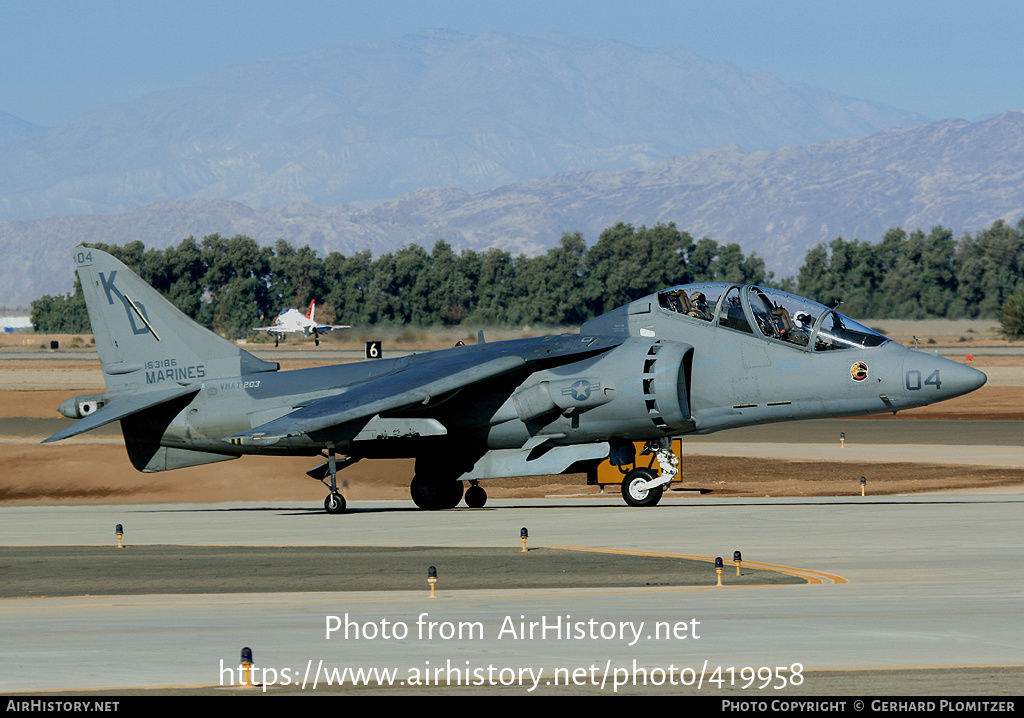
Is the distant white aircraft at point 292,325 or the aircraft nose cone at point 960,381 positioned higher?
the distant white aircraft at point 292,325

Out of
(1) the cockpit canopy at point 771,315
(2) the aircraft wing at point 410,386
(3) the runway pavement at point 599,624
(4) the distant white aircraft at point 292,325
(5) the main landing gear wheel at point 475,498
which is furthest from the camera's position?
(4) the distant white aircraft at point 292,325

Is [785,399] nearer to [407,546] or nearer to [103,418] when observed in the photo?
[407,546]

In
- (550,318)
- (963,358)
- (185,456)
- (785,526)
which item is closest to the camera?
(785,526)

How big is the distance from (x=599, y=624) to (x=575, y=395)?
11.5 metres

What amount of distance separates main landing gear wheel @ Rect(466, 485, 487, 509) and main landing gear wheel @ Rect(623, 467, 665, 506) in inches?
118

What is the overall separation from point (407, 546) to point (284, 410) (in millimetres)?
6475

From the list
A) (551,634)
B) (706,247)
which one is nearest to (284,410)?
(551,634)

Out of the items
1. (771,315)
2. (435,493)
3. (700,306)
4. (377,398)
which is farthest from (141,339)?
(771,315)

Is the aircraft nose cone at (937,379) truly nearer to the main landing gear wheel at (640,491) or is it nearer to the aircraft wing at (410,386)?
the main landing gear wheel at (640,491)

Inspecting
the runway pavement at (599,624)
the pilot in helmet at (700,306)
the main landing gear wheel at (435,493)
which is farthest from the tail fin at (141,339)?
the pilot in helmet at (700,306)

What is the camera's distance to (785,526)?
1997 cm

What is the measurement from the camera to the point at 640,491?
2381 cm

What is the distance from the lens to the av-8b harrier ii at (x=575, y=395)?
22.4 m

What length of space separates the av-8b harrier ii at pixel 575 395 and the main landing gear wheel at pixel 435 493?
0.03m
